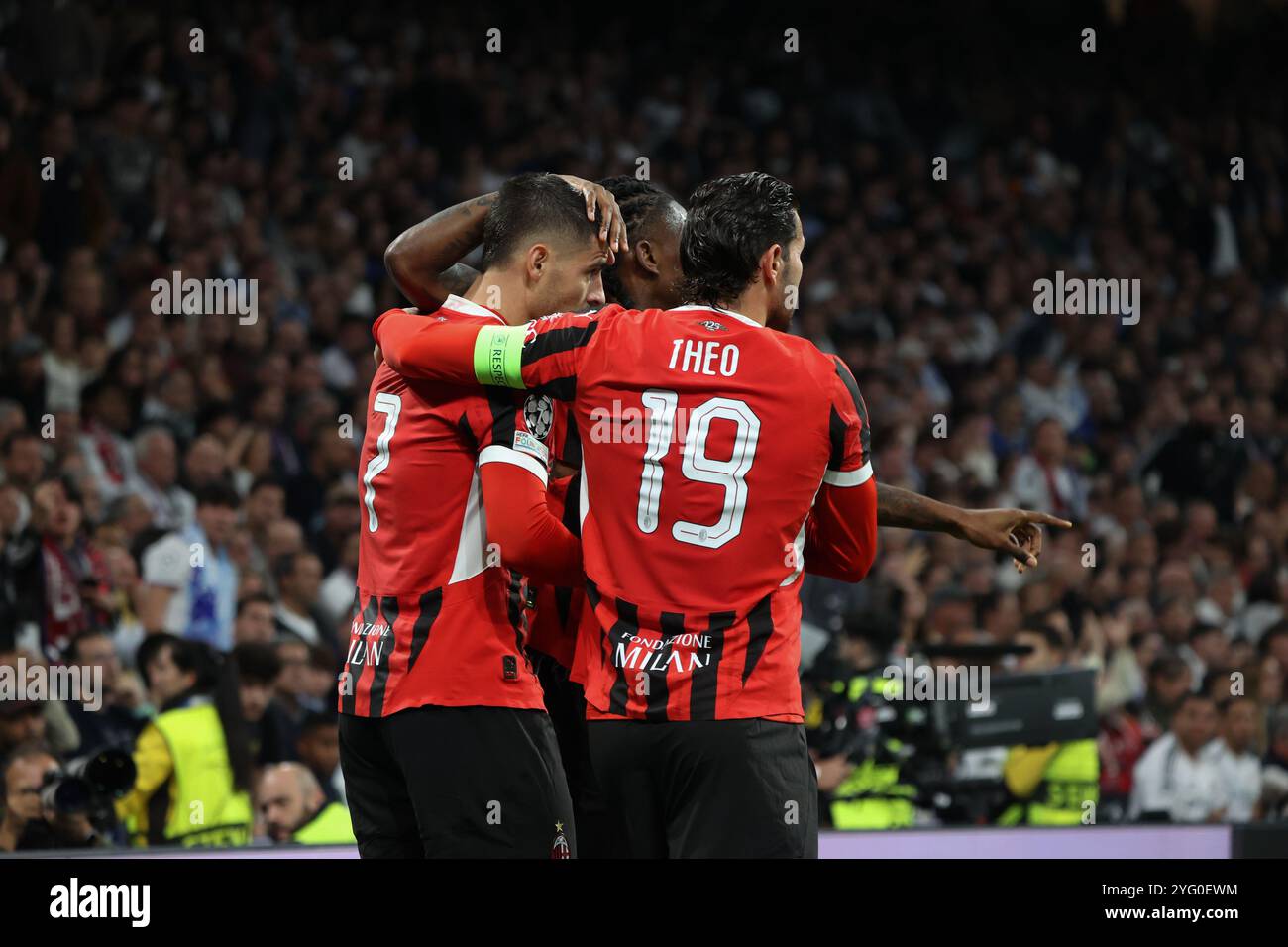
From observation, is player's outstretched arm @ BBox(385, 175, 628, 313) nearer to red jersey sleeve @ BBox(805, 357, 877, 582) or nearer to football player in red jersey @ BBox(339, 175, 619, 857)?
football player in red jersey @ BBox(339, 175, 619, 857)

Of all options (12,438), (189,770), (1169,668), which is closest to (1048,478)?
(1169,668)

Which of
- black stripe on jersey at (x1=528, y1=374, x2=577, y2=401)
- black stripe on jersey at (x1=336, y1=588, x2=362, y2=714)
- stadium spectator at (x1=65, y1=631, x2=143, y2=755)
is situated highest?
black stripe on jersey at (x1=528, y1=374, x2=577, y2=401)

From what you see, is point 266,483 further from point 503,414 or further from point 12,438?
point 503,414

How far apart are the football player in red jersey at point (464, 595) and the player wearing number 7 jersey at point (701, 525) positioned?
0.12 m

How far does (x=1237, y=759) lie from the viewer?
715 centimetres

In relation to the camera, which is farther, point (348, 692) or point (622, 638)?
point (348, 692)

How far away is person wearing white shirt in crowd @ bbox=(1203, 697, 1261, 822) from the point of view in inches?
277

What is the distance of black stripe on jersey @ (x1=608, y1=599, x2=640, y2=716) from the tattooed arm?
0.81 m

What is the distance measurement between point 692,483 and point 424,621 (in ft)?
1.88

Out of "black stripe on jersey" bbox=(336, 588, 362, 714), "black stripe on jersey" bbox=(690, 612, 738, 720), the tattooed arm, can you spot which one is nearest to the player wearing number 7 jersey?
"black stripe on jersey" bbox=(690, 612, 738, 720)

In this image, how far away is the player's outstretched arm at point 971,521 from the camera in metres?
3.10

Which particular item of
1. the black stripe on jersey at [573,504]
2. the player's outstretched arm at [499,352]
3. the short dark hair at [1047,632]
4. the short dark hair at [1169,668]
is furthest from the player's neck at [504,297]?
the short dark hair at [1169,668]

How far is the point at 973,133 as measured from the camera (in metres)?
13.5

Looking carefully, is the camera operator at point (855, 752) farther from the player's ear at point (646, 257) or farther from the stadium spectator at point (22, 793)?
the player's ear at point (646, 257)
